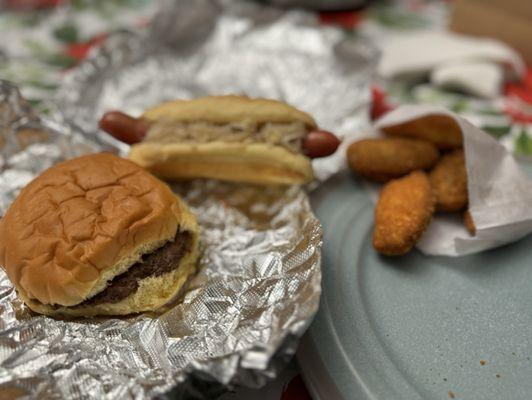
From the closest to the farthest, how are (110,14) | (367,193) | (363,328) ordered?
(363,328)
(367,193)
(110,14)

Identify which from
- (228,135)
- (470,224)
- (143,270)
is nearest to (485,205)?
(470,224)

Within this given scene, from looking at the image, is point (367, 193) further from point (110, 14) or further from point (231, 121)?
point (110, 14)

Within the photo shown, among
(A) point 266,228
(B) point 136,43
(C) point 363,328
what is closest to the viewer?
(C) point 363,328

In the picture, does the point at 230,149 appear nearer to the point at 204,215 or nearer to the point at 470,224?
the point at 204,215

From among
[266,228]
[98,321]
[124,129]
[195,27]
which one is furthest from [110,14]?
[98,321]

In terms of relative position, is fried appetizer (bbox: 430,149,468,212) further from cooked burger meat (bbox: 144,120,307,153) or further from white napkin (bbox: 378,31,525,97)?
white napkin (bbox: 378,31,525,97)

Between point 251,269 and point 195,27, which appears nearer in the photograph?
point 251,269
